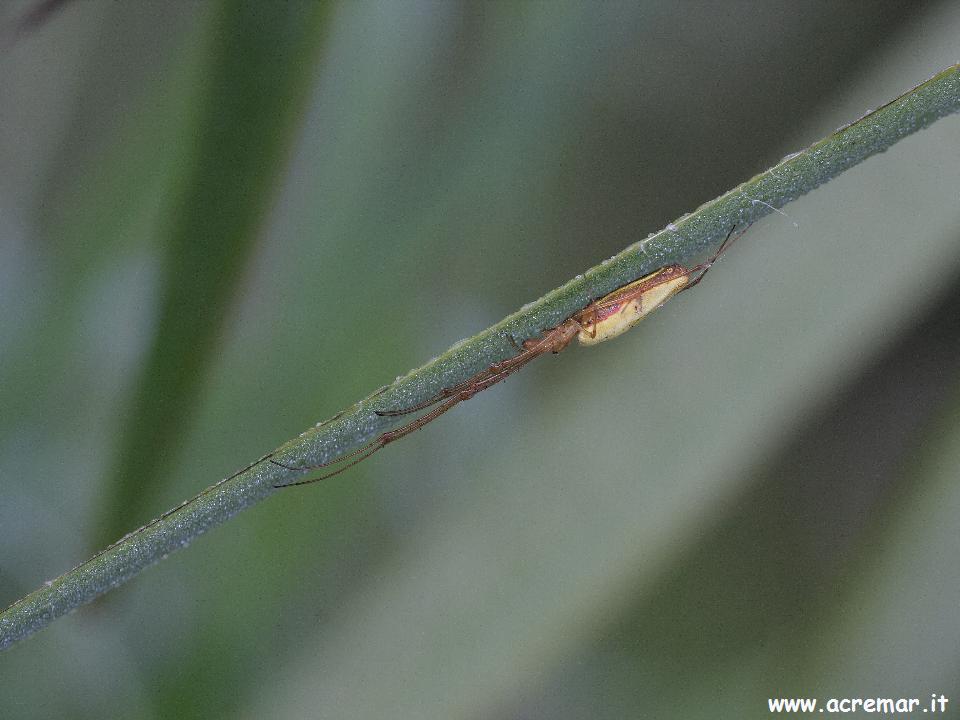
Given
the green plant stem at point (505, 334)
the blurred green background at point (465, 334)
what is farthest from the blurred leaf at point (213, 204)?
the green plant stem at point (505, 334)

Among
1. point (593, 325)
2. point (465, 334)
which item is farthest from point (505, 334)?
point (465, 334)

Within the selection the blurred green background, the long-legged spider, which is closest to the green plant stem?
the long-legged spider

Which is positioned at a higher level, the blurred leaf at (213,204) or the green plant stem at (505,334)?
the blurred leaf at (213,204)

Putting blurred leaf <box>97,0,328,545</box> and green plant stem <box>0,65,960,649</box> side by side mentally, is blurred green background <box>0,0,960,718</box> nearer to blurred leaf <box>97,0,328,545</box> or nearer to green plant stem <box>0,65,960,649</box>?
blurred leaf <box>97,0,328,545</box>

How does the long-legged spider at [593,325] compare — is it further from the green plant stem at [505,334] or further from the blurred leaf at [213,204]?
the blurred leaf at [213,204]

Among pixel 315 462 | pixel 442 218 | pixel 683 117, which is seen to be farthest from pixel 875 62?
pixel 315 462

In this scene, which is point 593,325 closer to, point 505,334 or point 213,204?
point 505,334
